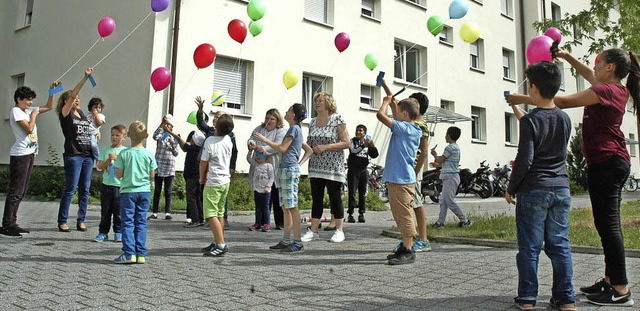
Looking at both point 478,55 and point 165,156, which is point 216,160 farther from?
point 478,55

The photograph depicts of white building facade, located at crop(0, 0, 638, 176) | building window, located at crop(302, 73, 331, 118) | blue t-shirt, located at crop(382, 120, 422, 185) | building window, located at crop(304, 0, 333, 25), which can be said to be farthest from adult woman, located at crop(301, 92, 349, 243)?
building window, located at crop(304, 0, 333, 25)

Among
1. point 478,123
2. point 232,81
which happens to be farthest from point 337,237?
point 478,123

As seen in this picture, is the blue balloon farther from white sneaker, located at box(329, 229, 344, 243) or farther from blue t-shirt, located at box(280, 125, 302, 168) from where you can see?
white sneaker, located at box(329, 229, 344, 243)

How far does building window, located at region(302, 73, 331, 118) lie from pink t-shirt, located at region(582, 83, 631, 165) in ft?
41.9

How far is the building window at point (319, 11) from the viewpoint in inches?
653

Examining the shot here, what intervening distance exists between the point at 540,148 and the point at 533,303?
101 cm

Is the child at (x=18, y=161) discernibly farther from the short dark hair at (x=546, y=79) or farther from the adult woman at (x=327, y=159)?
the short dark hair at (x=546, y=79)

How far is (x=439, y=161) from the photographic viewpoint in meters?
7.73

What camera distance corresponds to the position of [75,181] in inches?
273

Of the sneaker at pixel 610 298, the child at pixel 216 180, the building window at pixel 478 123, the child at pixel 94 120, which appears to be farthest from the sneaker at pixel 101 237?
the building window at pixel 478 123

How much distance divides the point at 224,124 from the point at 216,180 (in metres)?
0.61

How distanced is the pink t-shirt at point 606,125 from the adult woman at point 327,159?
3015 millimetres

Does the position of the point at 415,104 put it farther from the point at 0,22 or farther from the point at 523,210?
the point at 0,22

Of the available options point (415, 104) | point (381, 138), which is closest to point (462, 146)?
point (381, 138)
